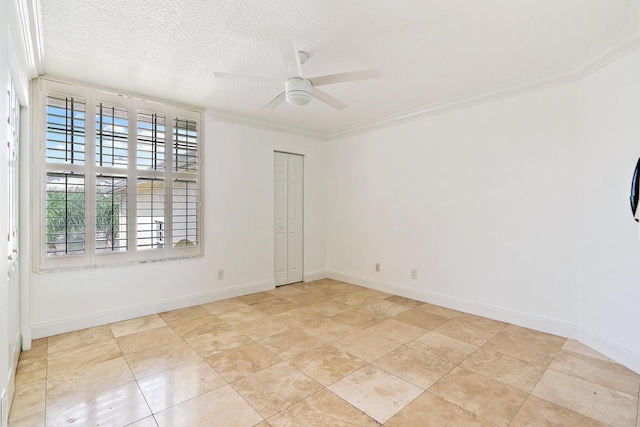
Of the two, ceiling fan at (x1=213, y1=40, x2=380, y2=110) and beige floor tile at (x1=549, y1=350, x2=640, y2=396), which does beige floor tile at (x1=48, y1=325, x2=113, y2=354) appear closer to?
ceiling fan at (x1=213, y1=40, x2=380, y2=110)

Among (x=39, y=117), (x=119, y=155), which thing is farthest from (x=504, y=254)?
(x=39, y=117)

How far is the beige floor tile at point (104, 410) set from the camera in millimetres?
1835

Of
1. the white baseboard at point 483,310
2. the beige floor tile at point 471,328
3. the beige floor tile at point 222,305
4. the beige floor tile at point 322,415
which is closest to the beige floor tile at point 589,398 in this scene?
the beige floor tile at point 471,328

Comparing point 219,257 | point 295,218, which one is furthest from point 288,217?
point 219,257

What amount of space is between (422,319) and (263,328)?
178cm

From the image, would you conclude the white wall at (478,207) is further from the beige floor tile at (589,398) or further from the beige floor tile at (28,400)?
the beige floor tile at (28,400)

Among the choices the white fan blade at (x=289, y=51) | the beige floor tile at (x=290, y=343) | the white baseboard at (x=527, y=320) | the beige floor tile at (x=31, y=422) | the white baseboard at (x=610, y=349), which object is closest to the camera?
the beige floor tile at (x=31, y=422)

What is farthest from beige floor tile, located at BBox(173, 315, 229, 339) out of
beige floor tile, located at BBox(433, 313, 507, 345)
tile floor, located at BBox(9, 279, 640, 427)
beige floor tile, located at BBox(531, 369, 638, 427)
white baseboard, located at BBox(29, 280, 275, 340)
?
beige floor tile, located at BBox(531, 369, 638, 427)

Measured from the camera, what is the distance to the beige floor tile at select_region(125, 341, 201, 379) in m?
2.41

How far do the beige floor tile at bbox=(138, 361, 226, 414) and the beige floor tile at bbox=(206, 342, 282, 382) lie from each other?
0.07m

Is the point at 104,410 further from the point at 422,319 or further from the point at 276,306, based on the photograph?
the point at 422,319

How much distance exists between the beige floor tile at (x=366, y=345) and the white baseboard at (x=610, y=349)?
172cm

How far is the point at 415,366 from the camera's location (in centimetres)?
247

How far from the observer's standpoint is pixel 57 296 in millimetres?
3066
